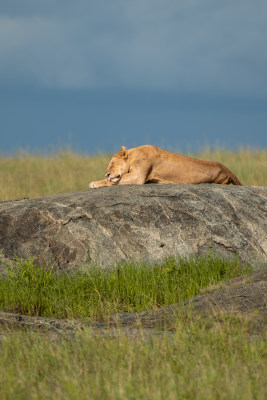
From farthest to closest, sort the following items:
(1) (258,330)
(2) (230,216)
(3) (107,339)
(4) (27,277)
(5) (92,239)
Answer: (2) (230,216) < (5) (92,239) < (4) (27,277) < (1) (258,330) < (3) (107,339)

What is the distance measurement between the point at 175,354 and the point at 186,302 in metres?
1.93

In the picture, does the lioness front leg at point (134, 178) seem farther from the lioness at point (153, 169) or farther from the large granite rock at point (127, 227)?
the large granite rock at point (127, 227)

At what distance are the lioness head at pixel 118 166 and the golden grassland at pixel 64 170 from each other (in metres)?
5.95

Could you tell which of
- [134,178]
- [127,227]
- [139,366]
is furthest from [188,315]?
[134,178]

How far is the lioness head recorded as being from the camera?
10.4 meters

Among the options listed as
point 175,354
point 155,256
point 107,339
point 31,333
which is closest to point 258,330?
point 175,354

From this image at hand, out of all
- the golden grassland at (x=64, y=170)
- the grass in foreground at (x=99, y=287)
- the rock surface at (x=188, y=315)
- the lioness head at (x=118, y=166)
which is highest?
the golden grassland at (x=64, y=170)

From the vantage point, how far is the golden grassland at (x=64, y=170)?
59.2 ft

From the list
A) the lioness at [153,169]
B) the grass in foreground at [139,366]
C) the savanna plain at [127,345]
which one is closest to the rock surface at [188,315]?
the savanna plain at [127,345]

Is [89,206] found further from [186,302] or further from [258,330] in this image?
[258,330]

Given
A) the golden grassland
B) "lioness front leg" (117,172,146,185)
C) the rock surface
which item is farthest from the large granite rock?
the golden grassland

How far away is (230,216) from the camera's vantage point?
10016 millimetres

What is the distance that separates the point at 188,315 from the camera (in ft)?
20.0

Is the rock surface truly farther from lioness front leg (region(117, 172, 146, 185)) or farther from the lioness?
the lioness
